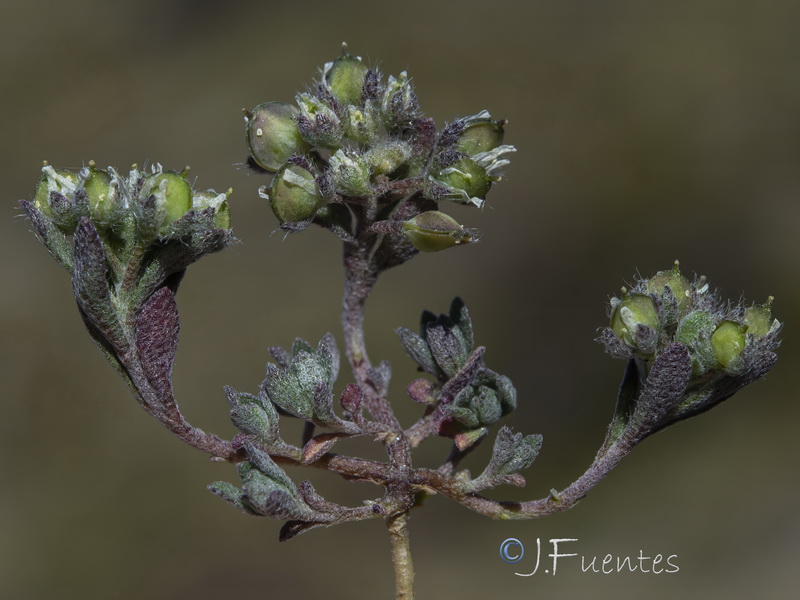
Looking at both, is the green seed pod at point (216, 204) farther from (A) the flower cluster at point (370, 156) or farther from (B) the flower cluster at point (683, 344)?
(B) the flower cluster at point (683, 344)

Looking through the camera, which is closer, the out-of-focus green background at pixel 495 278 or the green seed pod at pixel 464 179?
the green seed pod at pixel 464 179

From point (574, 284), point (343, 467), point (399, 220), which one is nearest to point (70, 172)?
point (399, 220)

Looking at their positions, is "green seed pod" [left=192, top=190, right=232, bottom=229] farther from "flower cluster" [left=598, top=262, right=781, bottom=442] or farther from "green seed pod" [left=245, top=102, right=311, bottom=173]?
"flower cluster" [left=598, top=262, right=781, bottom=442]

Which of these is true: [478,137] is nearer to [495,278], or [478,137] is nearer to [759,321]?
[759,321]

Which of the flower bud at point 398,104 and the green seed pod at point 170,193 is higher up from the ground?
the flower bud at point 398,104

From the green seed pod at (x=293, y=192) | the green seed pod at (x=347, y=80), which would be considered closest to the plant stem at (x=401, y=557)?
the green seed pod at (x=293, y=192)

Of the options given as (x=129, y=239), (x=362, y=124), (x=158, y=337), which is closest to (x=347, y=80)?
(x=362, y=124)

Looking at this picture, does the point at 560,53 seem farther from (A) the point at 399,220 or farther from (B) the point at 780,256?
(A) the point at 399,220
